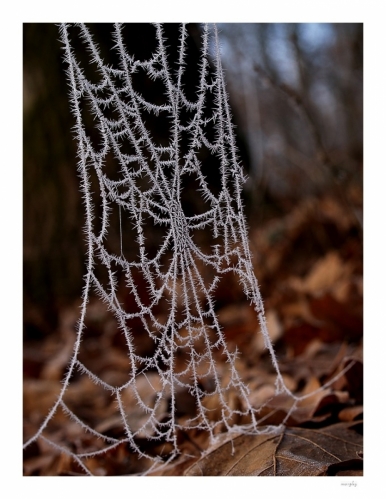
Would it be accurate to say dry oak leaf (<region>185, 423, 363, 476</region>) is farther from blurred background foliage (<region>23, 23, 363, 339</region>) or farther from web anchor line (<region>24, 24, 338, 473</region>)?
blurred background foliage (<region>23, 23, 363, 339</region>)

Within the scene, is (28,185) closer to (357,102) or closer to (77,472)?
(77,472)

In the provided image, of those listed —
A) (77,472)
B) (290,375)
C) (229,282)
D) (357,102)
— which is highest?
(357,102)

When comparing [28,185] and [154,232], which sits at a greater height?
[28,185]

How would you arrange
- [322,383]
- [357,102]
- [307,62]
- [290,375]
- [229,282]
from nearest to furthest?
[322,383]
[290,375]
[229,282]
[307,62]
[357,102]

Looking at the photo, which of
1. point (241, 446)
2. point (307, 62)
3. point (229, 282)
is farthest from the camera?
point (307, 62)

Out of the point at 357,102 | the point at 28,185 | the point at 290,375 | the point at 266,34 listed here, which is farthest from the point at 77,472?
the point at 357,102

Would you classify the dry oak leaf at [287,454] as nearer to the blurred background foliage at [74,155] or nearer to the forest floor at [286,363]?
the forest floor at [286,363]

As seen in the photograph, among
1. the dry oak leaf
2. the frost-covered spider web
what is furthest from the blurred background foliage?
the dry oak leaf

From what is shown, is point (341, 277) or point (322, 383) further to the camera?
point (341, 277)

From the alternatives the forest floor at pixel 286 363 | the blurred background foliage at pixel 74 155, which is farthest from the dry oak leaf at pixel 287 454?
the blurred background foliage at pixel 74 155
